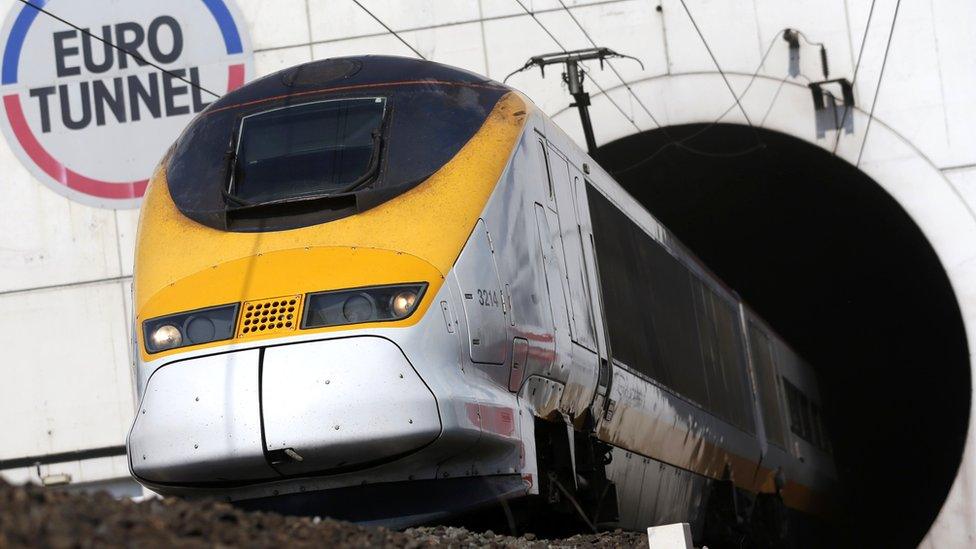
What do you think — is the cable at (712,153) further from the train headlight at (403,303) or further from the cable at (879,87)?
the train headlight at (403,303)

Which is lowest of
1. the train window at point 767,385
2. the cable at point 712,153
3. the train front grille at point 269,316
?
the train window at point 767,385

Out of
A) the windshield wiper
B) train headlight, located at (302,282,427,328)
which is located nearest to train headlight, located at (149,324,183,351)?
train headlight, located at (302,282,427,328)

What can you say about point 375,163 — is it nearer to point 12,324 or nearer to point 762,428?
point 762,428

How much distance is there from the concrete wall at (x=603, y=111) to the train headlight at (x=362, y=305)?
31.7ft

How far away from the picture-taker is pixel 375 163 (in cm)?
720

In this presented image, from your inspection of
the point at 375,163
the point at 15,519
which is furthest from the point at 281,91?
the point at 15,519

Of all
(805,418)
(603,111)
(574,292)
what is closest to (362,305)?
(574,292)

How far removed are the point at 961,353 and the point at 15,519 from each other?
17.4 metres

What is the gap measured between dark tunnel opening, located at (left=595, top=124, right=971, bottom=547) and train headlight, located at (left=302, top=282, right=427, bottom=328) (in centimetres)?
1027

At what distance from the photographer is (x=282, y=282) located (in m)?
6.50

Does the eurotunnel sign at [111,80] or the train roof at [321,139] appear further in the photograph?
the eurotunnel sign at [111,80]

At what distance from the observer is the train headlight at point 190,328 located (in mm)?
6387

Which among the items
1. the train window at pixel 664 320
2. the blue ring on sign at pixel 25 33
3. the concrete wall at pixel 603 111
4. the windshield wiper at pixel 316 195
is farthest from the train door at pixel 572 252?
the blue ring on sign at pixel 25 33

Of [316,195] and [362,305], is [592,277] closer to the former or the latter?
[316,195]
